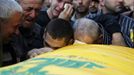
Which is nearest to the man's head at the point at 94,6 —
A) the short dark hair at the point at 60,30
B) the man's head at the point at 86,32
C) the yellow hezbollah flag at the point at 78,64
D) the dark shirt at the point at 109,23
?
the dark shirt at the point at 109,23

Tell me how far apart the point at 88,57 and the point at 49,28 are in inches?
51.6

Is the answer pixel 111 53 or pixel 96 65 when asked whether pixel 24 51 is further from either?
pixel 96 65

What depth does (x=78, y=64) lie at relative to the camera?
73.9 inches

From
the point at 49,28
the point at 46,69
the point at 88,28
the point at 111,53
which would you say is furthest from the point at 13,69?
the point at 88,28

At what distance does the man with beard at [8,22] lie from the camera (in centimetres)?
295

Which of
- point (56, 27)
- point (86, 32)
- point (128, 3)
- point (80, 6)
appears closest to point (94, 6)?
point (80, 6)

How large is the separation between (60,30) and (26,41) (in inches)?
25.7

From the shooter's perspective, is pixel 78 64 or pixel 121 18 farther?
pixel 121 18

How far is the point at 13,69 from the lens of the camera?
1.83 meters

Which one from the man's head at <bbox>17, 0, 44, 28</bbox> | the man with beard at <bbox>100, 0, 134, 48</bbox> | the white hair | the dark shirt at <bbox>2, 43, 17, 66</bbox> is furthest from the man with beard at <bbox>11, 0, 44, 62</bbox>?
the man with beard at <bbox>100, 0, 134, 48</bbox>

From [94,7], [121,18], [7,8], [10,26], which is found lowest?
[94,7]

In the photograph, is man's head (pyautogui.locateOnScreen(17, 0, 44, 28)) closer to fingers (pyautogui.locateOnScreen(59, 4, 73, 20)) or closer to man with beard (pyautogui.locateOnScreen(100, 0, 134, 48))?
fingers (pyautogui.locateOnScreen(59, 4, 73, 20))

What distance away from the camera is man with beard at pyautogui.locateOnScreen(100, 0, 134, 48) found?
4.55 m

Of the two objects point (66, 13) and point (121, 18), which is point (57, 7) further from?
point (121, 18)
